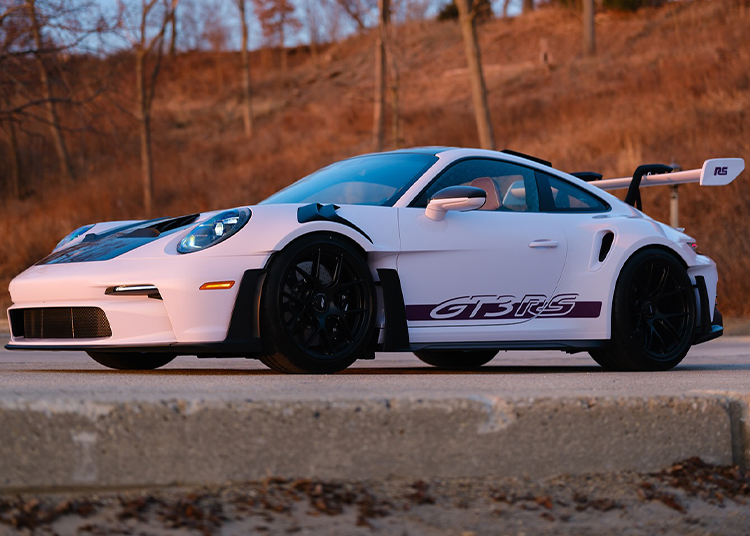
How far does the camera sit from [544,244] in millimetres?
6250

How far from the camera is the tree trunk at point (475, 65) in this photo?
2264 cm

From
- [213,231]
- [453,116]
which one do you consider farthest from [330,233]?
[453,116]

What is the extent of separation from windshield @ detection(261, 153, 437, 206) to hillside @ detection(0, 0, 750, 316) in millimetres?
9744

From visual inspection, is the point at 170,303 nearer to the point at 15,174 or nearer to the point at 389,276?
the point at 389,276

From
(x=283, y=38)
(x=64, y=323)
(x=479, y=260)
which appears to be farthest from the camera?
(x=283, y=38)

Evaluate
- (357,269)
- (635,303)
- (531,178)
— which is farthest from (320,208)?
(635,303)

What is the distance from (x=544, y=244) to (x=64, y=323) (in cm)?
282

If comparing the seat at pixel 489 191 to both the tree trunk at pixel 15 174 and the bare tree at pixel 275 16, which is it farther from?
the bare tree at pixel 275 16

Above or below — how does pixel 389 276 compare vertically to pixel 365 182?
below

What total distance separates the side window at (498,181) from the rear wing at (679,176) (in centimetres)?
111

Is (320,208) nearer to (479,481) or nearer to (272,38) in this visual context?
(479,481)

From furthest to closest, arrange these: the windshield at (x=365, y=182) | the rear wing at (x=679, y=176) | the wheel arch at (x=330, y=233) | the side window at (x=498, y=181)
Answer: the rear wing at (x=679, y=176) < the side window at (x=498, y=181) < the windshield at (x=365, y=182) < the wheel arch at (x=330, y=233)

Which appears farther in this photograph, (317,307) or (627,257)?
(627,257)

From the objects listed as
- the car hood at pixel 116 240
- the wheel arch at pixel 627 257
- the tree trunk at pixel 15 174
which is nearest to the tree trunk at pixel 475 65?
the wheel arch at pixel 627 257
